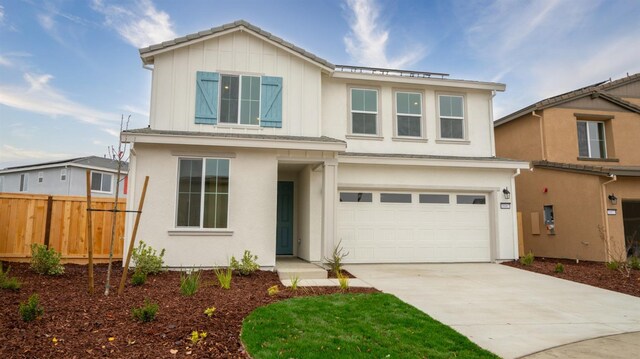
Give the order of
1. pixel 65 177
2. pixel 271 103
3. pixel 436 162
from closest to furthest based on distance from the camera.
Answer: pixel 271 103 → pixel 436 162 → pixel 65 177

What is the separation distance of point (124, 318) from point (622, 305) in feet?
26.6

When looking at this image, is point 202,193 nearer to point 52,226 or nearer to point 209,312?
point 52,226

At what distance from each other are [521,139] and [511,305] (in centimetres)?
1048

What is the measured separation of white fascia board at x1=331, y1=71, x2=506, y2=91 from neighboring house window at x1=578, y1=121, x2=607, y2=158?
4.59 metres

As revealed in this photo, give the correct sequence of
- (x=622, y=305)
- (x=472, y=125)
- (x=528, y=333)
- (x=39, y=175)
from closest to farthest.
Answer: (x=528, y=333) < (x=622, y=305) < (x=472, y=125) < (x=39, y=175)

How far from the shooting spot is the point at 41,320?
15.8ft

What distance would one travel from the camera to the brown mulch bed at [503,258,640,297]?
8570 millimetres

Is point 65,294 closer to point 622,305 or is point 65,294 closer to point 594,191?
point 622,305

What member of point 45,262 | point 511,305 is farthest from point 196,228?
point 511,305

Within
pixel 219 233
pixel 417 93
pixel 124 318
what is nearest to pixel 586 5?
pixel 417 93

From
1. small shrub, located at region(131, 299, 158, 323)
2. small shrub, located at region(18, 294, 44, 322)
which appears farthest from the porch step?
small shrub, located at region(18, 294, 44, 322)

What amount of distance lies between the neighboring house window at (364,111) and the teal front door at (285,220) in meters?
2.81

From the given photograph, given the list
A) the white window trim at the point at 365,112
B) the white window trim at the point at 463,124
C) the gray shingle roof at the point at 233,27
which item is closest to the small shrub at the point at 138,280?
the gray shingle roof at the point at 233,27

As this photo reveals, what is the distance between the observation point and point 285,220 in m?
12.3
